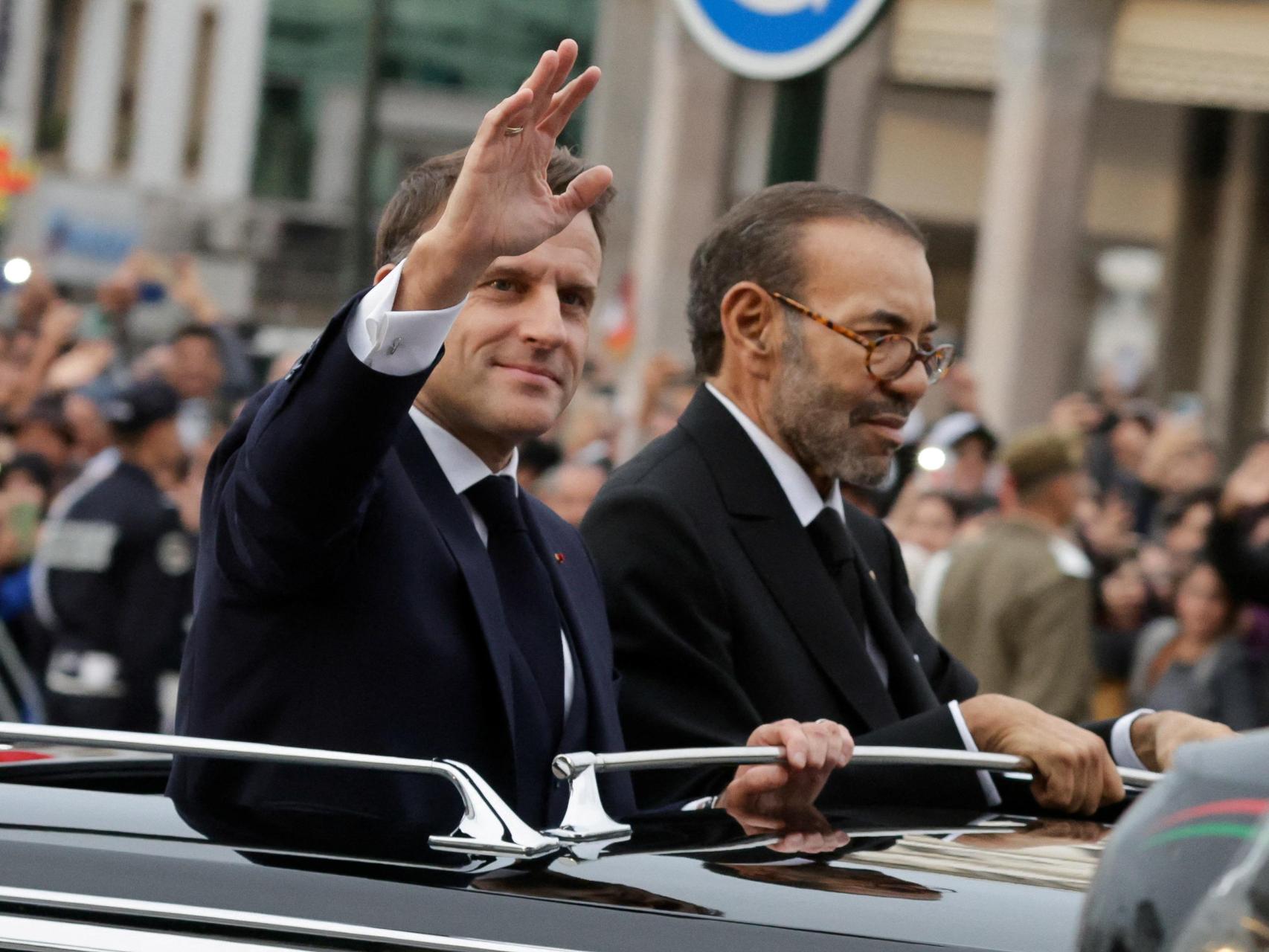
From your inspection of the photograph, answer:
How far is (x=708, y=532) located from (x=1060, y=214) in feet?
49.4

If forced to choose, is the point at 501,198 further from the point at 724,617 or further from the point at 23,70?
the point at 23,70

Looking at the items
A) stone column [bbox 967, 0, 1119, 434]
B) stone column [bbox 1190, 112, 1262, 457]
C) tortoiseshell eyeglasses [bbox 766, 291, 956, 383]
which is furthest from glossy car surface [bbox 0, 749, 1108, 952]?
stone column [bbox 1190, 112, 1262, 457]

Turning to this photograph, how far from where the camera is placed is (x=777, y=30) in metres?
4.57

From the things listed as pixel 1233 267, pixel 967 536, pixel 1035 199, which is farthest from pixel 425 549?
pixel 1233 267

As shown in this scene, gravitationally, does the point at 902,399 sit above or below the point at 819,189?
below

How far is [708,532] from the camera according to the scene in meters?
3.43

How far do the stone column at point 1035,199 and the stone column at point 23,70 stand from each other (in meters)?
23.0

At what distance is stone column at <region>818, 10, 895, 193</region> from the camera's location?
64.3 ft

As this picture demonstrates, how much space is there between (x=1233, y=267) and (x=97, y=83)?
2339 centimetres

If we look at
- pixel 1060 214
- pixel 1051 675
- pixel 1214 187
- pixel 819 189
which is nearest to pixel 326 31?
pixel 1214 187

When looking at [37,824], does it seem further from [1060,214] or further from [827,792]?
[1060,214]

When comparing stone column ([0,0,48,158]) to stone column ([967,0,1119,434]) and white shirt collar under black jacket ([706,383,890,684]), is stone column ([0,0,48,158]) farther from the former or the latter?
white shirt collar under black jacket ([706,383,890,684])

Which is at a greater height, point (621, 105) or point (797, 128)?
point (621, 105)

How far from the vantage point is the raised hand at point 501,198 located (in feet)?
7.70
